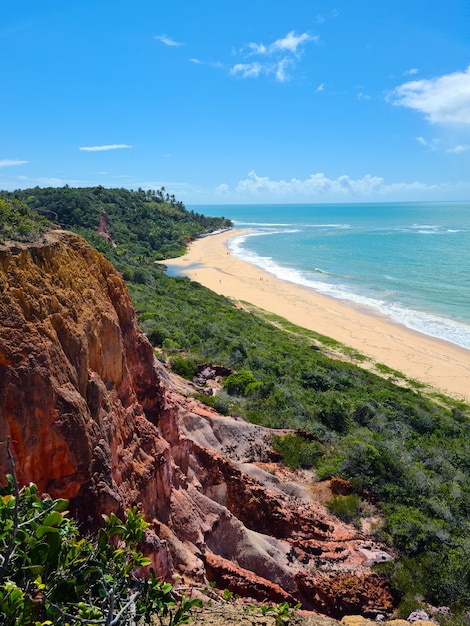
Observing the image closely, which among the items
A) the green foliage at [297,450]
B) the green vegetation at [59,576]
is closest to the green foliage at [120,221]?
the green foliage at [297,450]

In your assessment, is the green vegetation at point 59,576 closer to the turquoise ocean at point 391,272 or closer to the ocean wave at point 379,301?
the ocean wave at point 379,301

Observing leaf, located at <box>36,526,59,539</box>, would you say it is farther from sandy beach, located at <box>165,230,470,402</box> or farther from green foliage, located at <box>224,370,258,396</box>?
sandy beach, located at <box>165,230,470,402</box>

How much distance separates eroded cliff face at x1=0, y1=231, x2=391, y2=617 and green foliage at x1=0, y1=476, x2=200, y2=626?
2049mm

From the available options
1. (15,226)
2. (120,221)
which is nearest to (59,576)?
(15,226)

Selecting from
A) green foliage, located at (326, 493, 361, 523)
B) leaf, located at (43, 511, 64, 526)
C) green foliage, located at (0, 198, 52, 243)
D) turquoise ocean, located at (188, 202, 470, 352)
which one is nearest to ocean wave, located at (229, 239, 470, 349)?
turquoise ocean, located at (188, 202, 470, 352)

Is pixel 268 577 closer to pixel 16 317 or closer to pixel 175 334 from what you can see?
pixel 16 317

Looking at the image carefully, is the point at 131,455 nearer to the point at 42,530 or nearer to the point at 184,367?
the point at 42,530

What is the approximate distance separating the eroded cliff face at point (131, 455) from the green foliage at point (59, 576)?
6.72 ft

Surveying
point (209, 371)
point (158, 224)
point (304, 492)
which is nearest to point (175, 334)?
point (209, 371)

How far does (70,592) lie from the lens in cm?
429

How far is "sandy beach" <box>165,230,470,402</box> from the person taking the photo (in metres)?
34.5

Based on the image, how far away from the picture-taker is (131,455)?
30.3 ft

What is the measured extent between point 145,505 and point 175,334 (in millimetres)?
19584

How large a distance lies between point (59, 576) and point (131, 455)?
16.3ft
